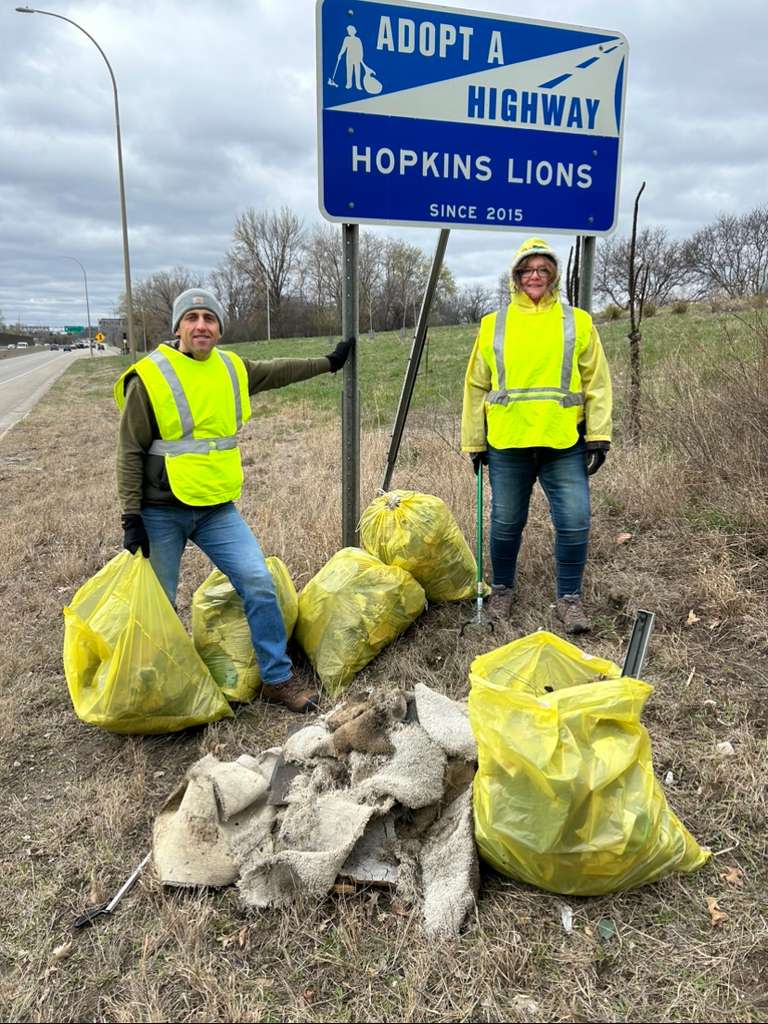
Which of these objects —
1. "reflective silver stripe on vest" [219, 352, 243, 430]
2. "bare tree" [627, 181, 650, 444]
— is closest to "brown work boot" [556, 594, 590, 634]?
"reflective silver stripe on vest" [219, 352, 243, 430]

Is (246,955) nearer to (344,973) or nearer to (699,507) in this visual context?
(344,973)

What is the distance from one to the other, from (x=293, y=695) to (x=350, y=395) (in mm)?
1533

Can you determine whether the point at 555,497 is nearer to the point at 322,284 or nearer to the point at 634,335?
the point at 634,335

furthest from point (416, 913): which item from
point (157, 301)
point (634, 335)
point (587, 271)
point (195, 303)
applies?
point (157, 301)

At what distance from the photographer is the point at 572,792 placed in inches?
66.3

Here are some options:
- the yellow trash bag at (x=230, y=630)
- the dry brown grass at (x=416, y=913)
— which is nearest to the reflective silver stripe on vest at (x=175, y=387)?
the yellow trash bag at (x=230, y=630)

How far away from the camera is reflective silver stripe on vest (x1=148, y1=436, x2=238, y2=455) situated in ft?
9.23

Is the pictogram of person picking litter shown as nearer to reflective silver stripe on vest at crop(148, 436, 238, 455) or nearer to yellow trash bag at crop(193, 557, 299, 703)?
reflective silver stripe on vest at crop(148, 436, 238, 455)

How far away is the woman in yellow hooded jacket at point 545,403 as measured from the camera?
119 inches

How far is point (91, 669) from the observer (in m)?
2.75

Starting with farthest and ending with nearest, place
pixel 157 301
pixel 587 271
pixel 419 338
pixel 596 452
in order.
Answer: pixel 157 301
pixel 419 338
pixel 587 271
pixel 596 452

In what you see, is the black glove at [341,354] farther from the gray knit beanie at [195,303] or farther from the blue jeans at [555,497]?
the blue jeans at [555,497]

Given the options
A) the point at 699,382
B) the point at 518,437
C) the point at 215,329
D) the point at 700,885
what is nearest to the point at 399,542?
the point at 518,437

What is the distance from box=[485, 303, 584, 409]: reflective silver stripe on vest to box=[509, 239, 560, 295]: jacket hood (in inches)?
4.1
